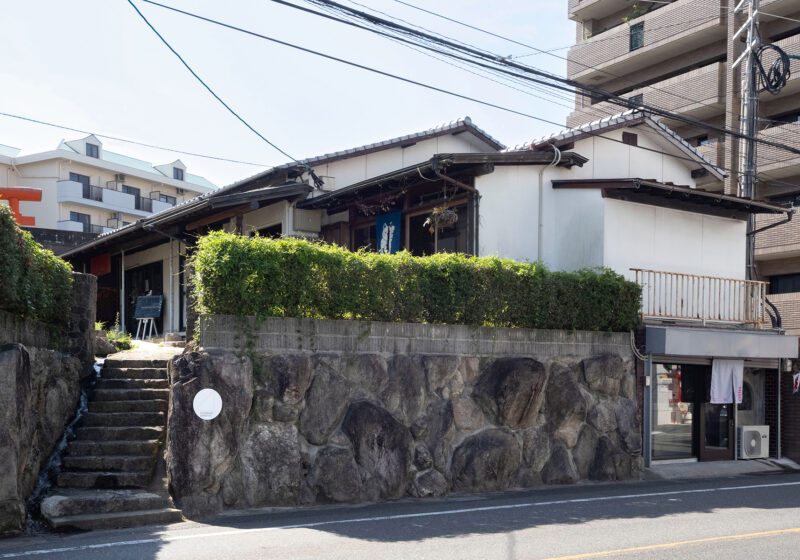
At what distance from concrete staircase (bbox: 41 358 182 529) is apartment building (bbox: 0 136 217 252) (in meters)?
36.3

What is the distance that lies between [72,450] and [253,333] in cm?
302

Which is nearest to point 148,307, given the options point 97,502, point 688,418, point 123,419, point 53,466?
point 123,419

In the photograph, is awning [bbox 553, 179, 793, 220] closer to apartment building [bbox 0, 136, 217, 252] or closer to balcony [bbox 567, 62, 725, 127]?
balcony [bbox 567, 62, 725, 127]

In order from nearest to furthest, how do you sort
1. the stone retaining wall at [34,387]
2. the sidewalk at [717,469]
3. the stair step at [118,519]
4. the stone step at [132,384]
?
1. the stone retaining wall at [34,387]
2. the stair step at [118,519]
3. the stone step at [132,384]
4. the sidewalk at [717,469]

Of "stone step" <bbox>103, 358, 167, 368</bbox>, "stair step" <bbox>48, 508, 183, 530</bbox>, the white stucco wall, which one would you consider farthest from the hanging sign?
"stair step" <bbox>48, 508, 183, 530</bbox>

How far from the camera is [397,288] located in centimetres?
1367

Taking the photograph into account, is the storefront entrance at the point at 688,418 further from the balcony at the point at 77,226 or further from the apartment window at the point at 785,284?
the balcony at the point at 77,226

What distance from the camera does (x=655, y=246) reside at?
1908 centimetres

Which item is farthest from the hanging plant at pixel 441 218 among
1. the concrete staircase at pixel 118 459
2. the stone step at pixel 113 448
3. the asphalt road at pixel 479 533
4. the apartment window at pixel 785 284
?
the apartment window at pixel 785 284

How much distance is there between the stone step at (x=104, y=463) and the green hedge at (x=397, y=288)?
2.40 m

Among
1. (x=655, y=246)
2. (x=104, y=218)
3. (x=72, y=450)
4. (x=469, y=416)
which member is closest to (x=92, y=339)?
(x=72, y=450)

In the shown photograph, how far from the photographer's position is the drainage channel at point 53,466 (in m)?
9.60

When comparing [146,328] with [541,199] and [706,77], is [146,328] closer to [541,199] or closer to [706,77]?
[541,199]

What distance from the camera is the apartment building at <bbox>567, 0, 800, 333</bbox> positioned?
101 ft
